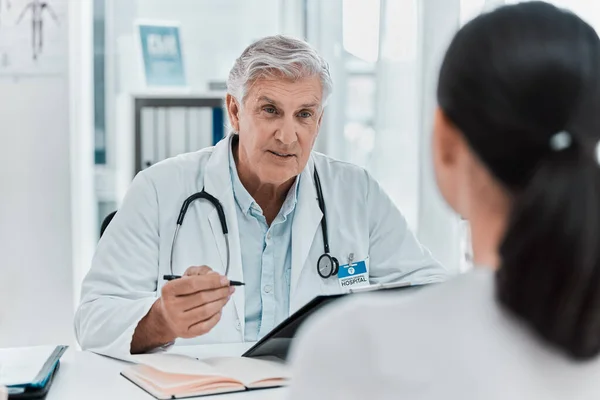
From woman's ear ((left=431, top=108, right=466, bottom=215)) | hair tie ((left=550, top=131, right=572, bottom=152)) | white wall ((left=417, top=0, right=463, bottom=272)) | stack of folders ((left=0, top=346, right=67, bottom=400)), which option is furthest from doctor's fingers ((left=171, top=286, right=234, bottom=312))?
white wall ((left=417, top=0, right=463, bottom=272))

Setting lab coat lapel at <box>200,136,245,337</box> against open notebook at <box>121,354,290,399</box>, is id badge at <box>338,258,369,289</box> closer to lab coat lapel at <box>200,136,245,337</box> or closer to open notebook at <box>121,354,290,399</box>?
lab coat lapel at <box>200,136,245,337</box>

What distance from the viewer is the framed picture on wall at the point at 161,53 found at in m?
3.65

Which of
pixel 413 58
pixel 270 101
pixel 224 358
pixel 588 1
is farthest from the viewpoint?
pixel 413 58

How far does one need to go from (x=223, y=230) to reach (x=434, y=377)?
3.99 ft

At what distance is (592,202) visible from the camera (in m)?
0.56

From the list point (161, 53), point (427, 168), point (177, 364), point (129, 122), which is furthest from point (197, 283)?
point (161, 53)

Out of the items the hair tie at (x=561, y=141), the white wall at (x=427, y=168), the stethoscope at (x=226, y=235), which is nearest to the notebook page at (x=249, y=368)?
the stethoscope at (x=226, y=235)

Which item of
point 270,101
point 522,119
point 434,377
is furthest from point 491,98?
point 270,101

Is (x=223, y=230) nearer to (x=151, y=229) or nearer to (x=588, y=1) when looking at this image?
(x=151, y=229)

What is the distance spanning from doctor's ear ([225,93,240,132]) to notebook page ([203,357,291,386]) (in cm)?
67

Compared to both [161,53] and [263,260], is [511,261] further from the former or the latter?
[161,53]

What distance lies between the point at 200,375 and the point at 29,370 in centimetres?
30

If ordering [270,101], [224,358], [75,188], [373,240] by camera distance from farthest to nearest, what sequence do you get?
[75,188], [373,240], [270,101], [224,358]

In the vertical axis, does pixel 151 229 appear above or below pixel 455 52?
below
